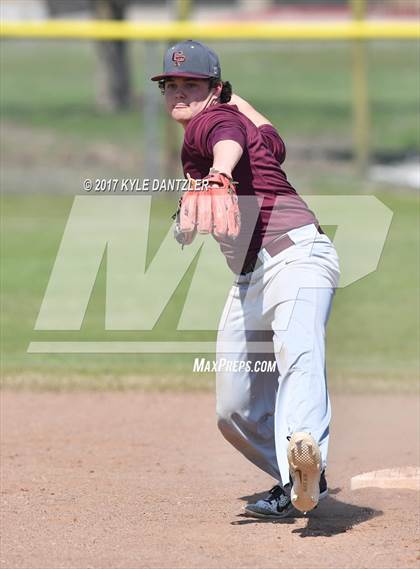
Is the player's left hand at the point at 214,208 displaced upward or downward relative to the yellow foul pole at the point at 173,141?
downward

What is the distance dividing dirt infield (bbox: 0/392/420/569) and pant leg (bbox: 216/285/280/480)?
13.1 inches

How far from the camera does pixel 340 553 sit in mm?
4758

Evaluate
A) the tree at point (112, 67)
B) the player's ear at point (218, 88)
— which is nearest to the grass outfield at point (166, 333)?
the player's ear at point (218, 88)

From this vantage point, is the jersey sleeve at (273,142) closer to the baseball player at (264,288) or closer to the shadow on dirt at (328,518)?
the baseball player at (264,288)

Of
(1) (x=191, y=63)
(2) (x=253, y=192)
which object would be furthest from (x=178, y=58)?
(2) (x=253, y=192)

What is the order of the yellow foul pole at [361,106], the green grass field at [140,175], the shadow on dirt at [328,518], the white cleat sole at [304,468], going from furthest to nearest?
1. the yellow foul pole at [361,106]
2. the green grass field at [140,175]
3. the shadow on dirt at [328,518]
4. the white cleat sole at [304,468]

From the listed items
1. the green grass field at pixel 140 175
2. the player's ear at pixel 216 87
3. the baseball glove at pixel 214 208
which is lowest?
the baseball glove at pixel 214 208

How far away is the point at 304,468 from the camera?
4.73m

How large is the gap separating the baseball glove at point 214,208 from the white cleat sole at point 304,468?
899 mm

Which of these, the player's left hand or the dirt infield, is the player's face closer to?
the player's left hand

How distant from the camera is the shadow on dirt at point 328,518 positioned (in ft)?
17.0

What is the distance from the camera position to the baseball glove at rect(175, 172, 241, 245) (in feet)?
14.7

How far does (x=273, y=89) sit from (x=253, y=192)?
22894mm

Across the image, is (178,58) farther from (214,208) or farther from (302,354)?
(302,354)
